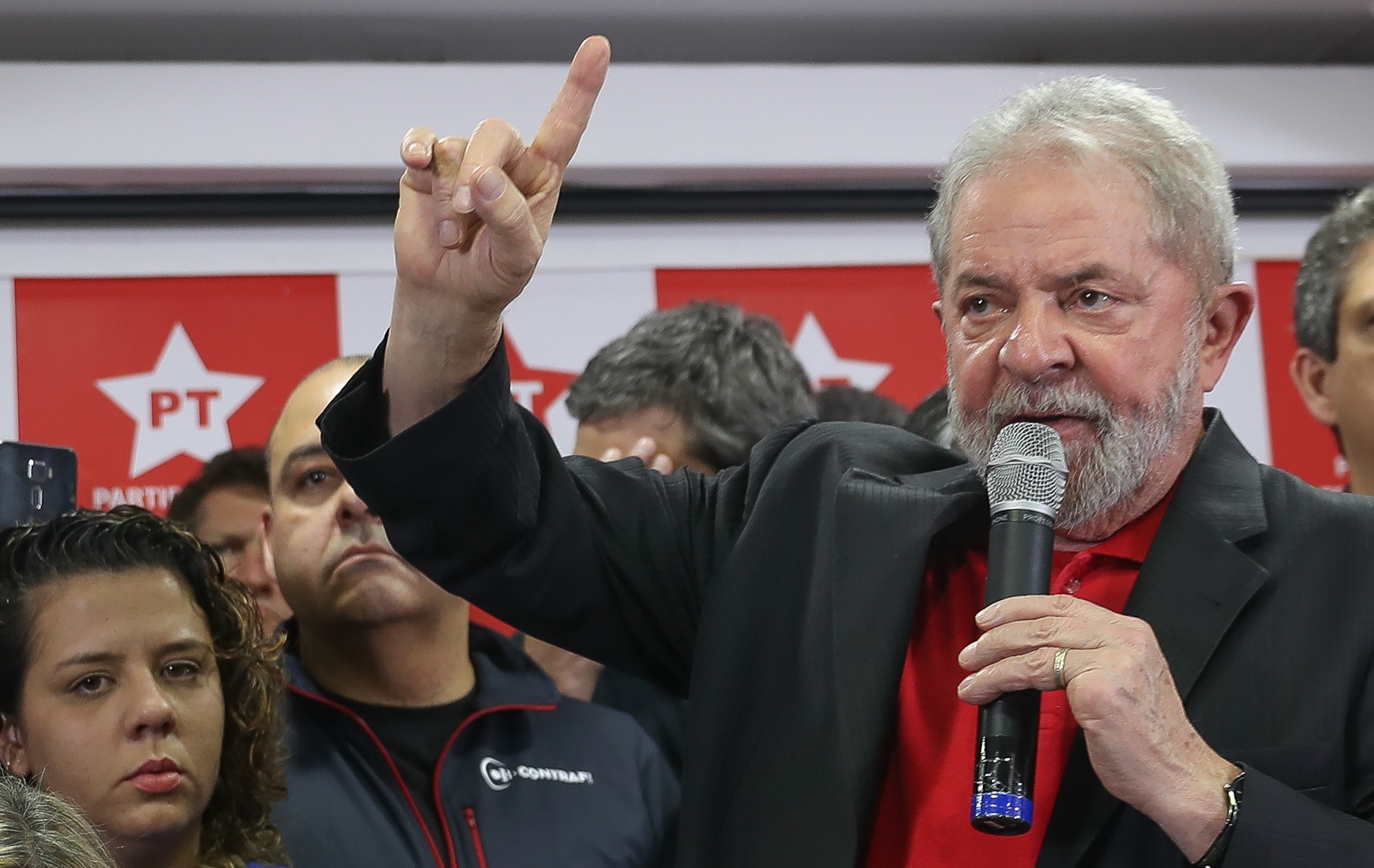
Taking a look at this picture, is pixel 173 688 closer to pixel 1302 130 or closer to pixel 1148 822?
pixel 1148 822

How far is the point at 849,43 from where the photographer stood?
4258 millimetres

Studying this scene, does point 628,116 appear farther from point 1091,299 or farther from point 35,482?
point 1091,299

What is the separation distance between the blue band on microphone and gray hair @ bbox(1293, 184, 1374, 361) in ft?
5.59

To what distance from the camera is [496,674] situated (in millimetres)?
2646

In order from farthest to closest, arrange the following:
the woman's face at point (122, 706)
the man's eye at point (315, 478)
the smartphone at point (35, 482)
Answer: the man's eye at point (315, 478), the smartphone at point (35, 482), the woman's face at point (122, 706)

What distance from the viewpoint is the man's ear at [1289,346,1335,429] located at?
2748 millimetres

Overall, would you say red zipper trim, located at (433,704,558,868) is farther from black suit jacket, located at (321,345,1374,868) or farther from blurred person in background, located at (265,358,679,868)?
black suit jacket, located at (321,345,1374,868)

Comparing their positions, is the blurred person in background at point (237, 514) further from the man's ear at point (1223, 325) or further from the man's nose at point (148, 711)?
the man's ear at point (1223, 325)

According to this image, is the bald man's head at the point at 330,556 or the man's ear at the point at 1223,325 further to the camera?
the bald man's head at the point at 330,556

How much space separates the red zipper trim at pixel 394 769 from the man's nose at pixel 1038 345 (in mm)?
1158

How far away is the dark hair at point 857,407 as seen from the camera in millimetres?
3400

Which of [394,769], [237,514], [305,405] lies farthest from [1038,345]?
[237,514]

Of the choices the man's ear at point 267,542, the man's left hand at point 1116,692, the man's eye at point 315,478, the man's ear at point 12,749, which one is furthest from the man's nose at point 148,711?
the man's left hand at point 1116,692

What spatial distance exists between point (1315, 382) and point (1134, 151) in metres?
1.24
